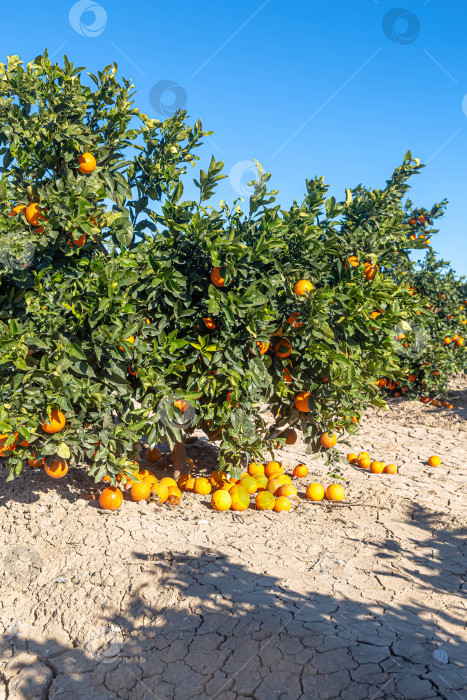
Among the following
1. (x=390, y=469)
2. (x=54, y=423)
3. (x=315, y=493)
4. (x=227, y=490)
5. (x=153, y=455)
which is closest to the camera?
(x=54, y=423)

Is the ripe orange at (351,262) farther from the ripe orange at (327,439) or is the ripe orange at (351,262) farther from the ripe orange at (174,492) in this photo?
the ripe orange at (174,492)

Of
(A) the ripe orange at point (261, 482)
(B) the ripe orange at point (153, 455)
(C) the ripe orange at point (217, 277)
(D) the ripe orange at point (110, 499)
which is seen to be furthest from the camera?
(B) the ripe orange at point (153, 455)

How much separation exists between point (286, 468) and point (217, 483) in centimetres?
155

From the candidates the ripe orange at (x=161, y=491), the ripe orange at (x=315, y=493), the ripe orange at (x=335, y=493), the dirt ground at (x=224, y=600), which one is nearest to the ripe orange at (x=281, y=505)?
the dirt ground at (x=224, y=600)

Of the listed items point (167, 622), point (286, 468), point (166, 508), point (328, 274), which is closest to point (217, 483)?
point (166, 508)

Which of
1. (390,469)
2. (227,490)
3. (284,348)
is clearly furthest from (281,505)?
(390,469)

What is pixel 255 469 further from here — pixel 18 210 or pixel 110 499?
pixel 18 210

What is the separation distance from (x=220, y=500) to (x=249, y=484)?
1.46 feet

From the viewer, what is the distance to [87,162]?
3951 millimetres

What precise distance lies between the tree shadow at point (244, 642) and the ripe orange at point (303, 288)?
206 centimetres

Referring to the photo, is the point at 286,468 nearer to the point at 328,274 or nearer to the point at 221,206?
the point at 328,274

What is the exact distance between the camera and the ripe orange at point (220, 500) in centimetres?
442

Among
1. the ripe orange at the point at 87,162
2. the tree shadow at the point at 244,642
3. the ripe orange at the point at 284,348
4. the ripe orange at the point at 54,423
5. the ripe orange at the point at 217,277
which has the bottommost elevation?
the tree shadow at the point at 244,642

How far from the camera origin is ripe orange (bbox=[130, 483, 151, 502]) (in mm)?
4316
